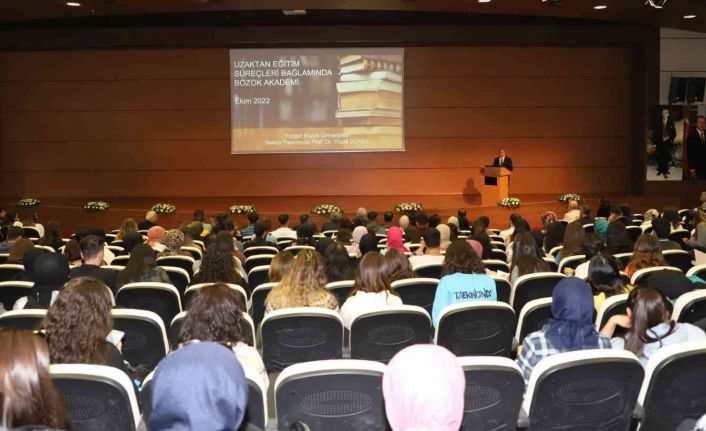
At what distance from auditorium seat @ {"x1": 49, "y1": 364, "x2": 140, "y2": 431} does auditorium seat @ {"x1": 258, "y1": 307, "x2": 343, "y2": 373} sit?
115cm

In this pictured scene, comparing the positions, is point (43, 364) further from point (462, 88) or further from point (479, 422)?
point (462, 88)

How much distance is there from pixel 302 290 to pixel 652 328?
2.02m

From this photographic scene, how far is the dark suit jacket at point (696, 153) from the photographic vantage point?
51.1ft

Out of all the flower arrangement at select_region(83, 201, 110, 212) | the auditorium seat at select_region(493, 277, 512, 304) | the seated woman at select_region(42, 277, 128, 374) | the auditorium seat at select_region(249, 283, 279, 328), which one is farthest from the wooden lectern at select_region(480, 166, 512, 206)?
the seated woman at select_region(42, 277, 128, 374)

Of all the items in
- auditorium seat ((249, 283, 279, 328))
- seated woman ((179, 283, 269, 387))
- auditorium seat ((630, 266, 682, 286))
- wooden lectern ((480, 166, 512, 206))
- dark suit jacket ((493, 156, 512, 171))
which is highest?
dark suit jacket ((493, 156, 512, 171))

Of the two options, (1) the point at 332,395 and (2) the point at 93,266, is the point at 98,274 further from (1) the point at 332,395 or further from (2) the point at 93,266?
(1) the point at 332,395

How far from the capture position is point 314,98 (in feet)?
51.1

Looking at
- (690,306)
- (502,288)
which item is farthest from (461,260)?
(690,306)

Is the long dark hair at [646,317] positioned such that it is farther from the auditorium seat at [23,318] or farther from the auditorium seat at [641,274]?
the auditorium seat at [23,318]

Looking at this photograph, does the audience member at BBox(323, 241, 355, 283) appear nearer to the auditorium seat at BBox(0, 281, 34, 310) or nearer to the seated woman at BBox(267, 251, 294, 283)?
the seated woman at BBox(267, 251, 294, 283)

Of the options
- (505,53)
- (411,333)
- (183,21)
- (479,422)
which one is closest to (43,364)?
(479,422)

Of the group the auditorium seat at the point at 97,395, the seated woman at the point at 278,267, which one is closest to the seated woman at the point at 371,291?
the seated woman at the point at 278,267

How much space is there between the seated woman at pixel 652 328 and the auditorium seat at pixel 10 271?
4737 mm

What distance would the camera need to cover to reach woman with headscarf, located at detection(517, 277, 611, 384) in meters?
3.41
